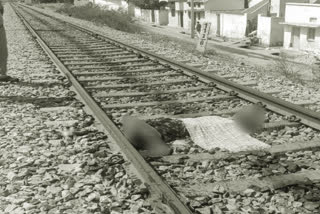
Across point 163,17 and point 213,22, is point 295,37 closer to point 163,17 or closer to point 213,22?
point 213,22

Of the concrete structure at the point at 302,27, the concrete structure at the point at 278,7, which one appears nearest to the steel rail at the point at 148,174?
the concrete structure at the point at 302,27

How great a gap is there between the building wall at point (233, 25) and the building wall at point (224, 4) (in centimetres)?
472

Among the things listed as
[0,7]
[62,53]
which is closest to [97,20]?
[62,53]

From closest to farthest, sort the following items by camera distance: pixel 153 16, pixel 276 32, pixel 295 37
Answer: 1. pixel 295 37
2. pixel 276 32
3. pixel 153 16

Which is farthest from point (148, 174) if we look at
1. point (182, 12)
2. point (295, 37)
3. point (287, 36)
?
point (182, 12)

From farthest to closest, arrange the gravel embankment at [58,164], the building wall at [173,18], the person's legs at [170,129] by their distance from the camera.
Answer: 1. the building wall at [173,18]
2. the person's legs at [170,129]
3. the gravel embankment at [58,164]

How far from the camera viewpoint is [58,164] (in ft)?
13.7

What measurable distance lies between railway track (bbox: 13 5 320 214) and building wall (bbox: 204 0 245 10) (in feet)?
135

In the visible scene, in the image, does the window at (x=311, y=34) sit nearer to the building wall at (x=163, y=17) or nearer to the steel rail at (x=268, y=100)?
the building wall at (x=163, y=17)

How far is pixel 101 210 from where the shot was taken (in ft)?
10.9

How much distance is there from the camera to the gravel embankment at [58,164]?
341 centimetres

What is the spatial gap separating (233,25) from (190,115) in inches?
1589

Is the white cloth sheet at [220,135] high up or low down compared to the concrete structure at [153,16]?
up

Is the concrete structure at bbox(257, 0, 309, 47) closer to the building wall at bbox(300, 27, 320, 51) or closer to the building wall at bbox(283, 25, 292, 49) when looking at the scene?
the building wall at bbox(283, 25, 292, 49)
